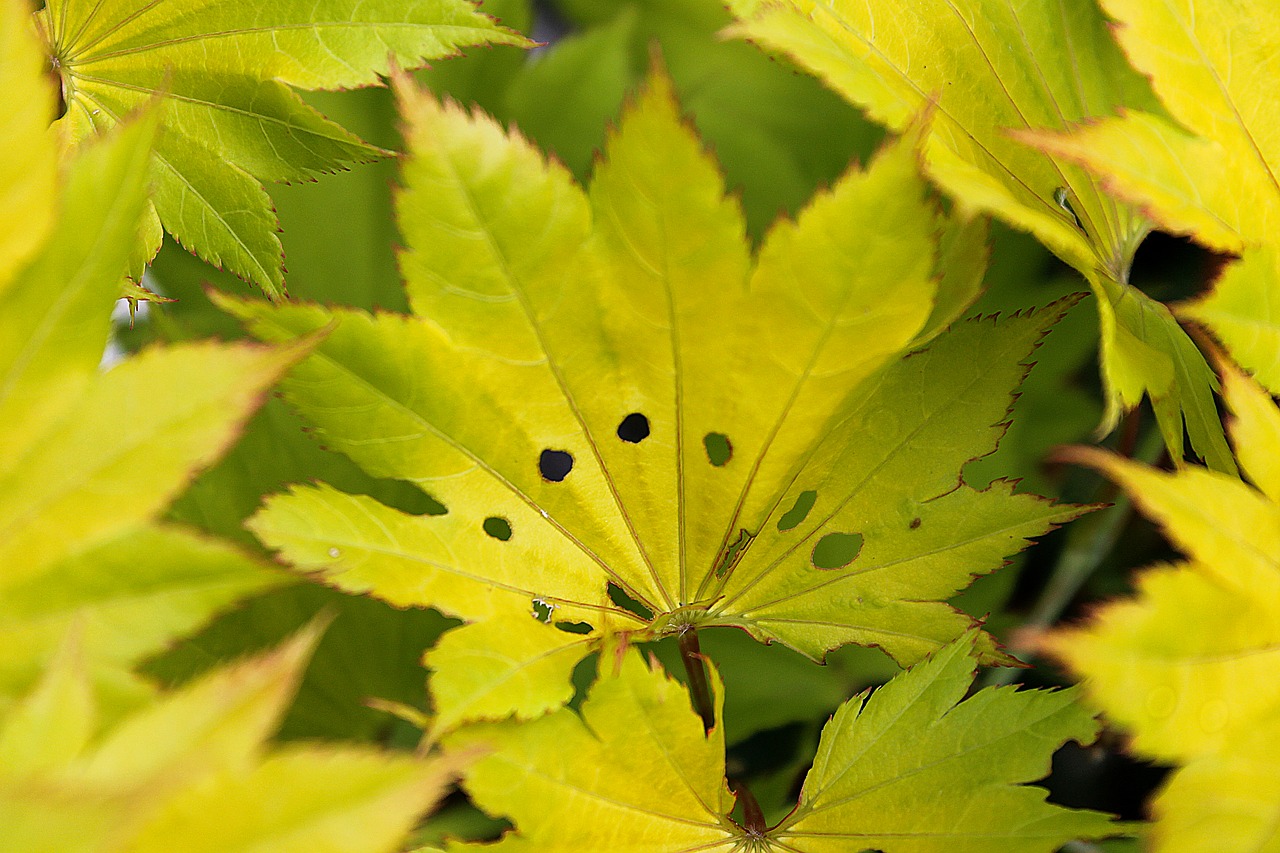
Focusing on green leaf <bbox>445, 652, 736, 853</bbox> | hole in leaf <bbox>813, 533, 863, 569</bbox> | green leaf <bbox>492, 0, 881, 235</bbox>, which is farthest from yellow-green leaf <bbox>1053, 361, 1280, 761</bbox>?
green leaf <bbox>492, 0, 881, 235</bbox>


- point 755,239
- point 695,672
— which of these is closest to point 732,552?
point 695,672

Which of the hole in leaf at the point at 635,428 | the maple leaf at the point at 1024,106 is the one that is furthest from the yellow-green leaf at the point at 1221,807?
the hole in leaf at the point at 635,428

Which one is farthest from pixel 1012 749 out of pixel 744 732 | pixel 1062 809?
pixel 744 732

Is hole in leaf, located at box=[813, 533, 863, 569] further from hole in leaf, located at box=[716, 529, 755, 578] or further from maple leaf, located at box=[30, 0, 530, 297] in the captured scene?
maple leaf, located at box=[30, 0, 530, 297]

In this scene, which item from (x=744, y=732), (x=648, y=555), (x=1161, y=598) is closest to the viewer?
(x=1161, y=598)

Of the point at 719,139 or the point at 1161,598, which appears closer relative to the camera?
the point at 1161,598

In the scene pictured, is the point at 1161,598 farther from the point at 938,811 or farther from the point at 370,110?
the point at 370,110

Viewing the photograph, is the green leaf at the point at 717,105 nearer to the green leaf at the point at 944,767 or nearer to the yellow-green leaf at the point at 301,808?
the green leaf at the point at 944,767
